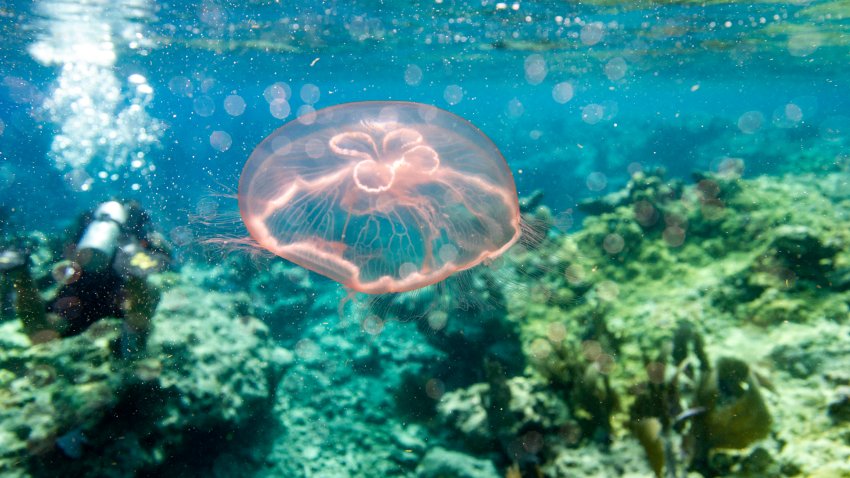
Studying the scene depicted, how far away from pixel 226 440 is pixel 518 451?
3.09 m

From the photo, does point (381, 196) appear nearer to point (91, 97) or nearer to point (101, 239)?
point (101, 239)

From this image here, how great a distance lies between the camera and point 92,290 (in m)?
4.78

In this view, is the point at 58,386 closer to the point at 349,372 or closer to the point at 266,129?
the point at 349,372

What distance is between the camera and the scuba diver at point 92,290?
436 cm

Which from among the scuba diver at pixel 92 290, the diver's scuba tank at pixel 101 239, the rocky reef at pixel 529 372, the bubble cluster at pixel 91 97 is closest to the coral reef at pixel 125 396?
the rocky reef at pixel 529 372

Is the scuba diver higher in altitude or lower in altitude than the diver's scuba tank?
lower

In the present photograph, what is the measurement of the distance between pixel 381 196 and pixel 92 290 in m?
3.38

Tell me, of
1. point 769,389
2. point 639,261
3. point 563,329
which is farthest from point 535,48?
point 769,389

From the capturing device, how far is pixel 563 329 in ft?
16.5

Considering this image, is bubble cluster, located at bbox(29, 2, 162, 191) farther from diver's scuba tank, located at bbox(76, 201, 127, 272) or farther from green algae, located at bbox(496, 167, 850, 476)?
green algae, located at bbox(496, 167, 850, 476)

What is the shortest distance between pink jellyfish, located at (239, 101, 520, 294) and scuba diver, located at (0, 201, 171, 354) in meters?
1.74

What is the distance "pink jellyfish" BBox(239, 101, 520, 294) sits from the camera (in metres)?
3.99

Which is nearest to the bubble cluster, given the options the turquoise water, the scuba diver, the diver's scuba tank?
the turquoise water

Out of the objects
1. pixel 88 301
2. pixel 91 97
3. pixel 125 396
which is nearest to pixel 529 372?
pixel 125 396
